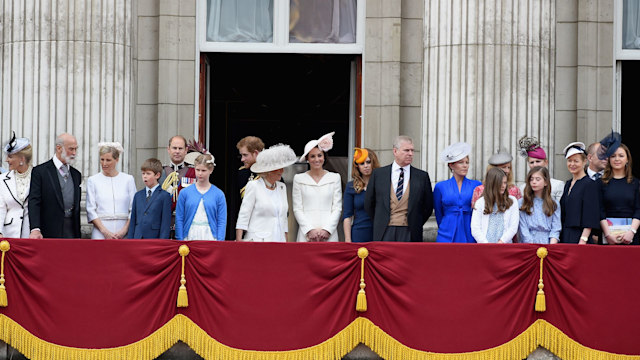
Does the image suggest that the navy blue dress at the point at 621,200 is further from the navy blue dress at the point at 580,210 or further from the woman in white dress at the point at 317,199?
the woman in white dress at the point at 317,199

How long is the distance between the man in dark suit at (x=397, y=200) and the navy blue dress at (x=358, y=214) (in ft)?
0.83

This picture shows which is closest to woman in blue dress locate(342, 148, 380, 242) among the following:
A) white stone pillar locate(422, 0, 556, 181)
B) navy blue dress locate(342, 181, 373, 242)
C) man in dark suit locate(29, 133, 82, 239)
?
navy blue dress locate(342, 181, 373, 242)

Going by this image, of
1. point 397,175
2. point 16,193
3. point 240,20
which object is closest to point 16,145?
point 16,193

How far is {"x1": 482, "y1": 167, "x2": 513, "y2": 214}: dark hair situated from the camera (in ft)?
34.4

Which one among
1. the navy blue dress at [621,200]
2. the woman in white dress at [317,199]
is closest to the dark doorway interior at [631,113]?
the navy blue dress at [621,200]

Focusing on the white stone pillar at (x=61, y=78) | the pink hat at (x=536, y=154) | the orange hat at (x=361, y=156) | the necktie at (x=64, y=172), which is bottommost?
the necktie at (x=64, y=172)

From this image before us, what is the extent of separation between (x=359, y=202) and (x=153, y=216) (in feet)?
7.01

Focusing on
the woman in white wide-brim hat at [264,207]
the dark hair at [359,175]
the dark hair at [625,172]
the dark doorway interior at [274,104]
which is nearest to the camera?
the dark hair at [625,172]

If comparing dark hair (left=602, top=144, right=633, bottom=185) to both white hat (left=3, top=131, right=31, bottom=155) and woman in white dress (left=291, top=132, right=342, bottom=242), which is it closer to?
woman in white dress (left=291, top=132, right=342, bottom=242)

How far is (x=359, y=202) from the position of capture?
36.7 ft

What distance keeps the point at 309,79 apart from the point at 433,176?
7094 mm

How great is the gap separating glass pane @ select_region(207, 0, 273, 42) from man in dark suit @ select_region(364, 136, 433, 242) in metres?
3.60

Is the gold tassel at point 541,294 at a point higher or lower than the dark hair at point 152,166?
lower

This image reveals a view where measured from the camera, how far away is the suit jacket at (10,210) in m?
10.9
